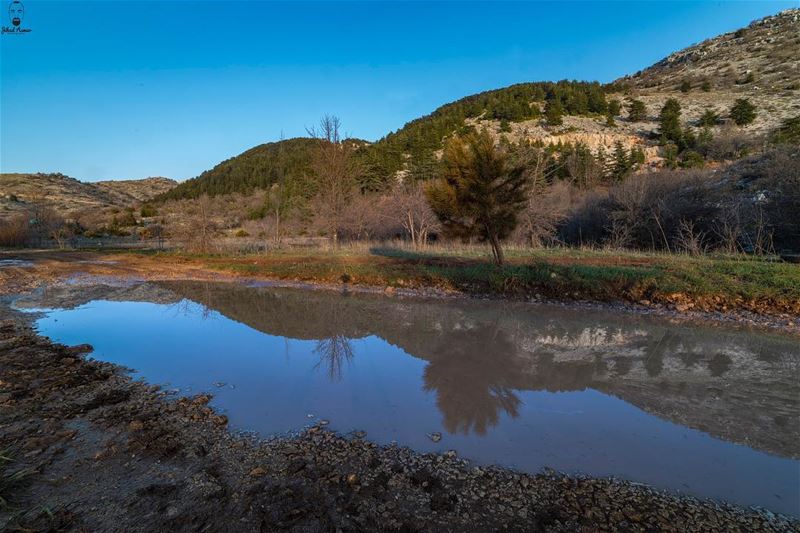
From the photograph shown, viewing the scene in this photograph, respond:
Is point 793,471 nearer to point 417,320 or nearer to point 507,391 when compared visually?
point 507,391

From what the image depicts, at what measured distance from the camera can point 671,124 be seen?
4888cm

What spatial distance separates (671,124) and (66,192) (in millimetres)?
111181

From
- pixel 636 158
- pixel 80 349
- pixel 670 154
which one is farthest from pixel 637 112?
pixel 80 349

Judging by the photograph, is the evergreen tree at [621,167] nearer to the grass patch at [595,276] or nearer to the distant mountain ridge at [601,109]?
the distant mountain ridge at [601,109]

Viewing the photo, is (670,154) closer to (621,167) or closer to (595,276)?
(621,167)

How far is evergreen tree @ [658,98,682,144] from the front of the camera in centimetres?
4744

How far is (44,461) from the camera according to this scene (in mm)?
3734

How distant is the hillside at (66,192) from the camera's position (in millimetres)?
59506

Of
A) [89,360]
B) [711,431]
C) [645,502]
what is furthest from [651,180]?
[89,360]

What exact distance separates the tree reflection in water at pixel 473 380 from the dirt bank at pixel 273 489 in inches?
46.0

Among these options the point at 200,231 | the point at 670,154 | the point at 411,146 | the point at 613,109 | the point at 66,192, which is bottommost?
the point at 200,231

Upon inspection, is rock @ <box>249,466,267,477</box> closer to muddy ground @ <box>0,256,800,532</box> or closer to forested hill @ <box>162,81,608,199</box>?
muddy ground @ <box>0,256,800,532</box>

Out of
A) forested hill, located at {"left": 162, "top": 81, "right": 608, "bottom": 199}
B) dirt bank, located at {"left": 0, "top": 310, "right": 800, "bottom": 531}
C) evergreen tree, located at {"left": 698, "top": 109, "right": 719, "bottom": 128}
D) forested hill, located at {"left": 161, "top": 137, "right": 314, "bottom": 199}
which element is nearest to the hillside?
forested hill, located at {"left": 161, "top": 137, "right": 314, "bottom": 199}

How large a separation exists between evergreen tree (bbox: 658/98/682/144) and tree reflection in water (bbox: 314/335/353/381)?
52948 millimetres
